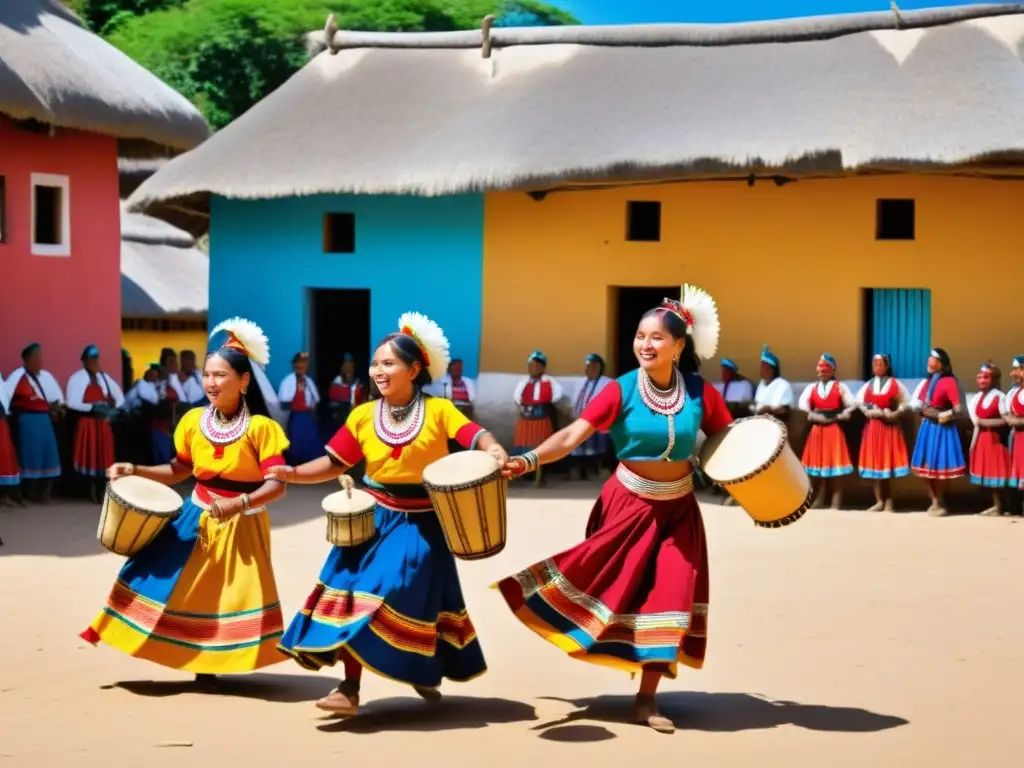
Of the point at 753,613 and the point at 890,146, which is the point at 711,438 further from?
the point at 890,146

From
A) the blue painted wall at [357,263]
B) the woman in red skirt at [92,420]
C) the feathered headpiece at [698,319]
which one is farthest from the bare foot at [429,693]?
the blue painted wall at [357,263]

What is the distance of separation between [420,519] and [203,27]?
28.9 metres

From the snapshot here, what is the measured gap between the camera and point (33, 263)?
631 inches

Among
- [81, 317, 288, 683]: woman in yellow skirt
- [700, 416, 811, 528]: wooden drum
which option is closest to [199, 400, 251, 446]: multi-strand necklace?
[81, 317, 288, 683]: woman in yellow skirt

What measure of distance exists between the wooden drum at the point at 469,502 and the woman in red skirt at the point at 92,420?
9124 millimetres

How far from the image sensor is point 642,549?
6.32m

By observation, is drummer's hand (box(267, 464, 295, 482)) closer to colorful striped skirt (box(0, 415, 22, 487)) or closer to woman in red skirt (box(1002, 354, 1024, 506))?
colorful striped skirt (box(0, 415, 22, 487))

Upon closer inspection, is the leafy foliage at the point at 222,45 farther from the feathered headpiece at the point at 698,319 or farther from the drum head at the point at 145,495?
the feathered headpiece at the point at 698,319

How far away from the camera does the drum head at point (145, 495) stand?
673 centimetres

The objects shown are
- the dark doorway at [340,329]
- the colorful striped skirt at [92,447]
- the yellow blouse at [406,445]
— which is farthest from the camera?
the dark doorway at [340,329]

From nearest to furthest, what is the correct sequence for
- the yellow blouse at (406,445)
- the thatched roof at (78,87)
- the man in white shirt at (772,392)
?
the yellow blouse at (406,445) < the thatched roof at (78,87) < the man in white shirt at (772,392)

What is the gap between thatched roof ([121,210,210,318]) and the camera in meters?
23.9

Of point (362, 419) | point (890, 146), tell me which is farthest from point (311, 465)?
point (890, 146)

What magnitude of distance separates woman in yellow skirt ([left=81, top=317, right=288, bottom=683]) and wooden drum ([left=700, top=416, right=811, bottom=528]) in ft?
5.52
